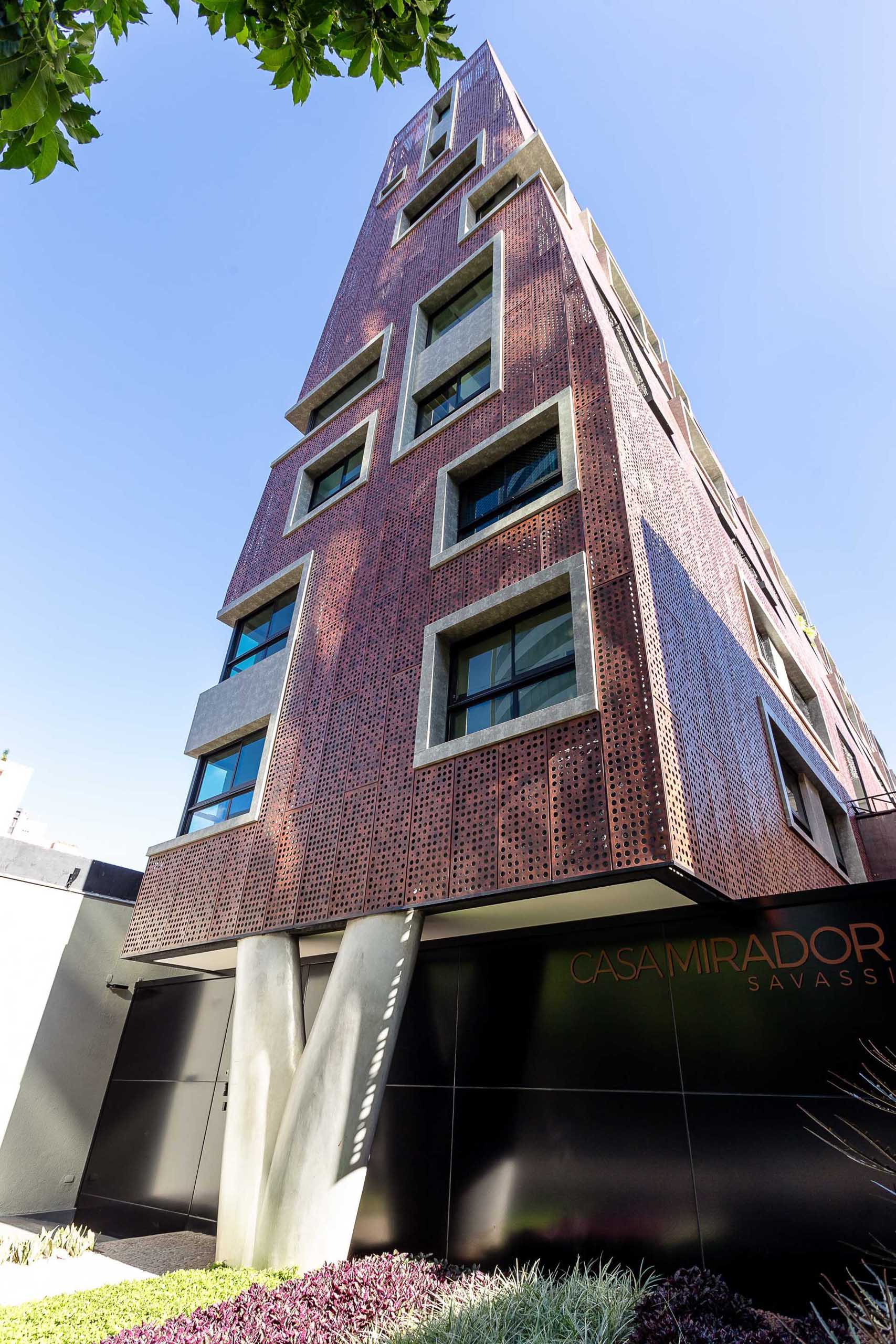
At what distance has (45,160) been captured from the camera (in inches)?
117

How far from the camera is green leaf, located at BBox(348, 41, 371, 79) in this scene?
340cm

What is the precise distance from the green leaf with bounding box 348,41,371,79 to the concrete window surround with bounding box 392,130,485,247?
17176 mm

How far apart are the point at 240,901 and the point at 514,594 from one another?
643 cm

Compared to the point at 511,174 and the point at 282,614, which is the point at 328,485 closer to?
the point at 282,614

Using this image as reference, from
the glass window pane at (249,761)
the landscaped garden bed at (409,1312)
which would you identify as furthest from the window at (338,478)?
the landscaped garden bed at (409,1312)

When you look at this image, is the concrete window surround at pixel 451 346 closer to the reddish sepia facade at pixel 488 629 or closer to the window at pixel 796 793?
the reddish sepia facade at pixel 488 629

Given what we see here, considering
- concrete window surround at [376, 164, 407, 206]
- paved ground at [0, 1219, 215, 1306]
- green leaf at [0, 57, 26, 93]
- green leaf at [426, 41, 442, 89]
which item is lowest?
paved ground at [0, 1219, 215, 1306]

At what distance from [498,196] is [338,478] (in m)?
8.38

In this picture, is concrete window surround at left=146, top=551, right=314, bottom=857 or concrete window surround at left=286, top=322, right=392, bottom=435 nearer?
concrete window surround at left=146, top=551, right=314, bottom=857

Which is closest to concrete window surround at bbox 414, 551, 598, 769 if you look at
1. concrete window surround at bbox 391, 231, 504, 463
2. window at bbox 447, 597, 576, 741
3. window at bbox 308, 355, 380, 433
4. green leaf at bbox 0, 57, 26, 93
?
window at bbox 447, 597, 576, 741

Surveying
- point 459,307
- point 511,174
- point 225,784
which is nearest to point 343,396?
point 459,307

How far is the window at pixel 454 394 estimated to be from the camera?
1322 cm

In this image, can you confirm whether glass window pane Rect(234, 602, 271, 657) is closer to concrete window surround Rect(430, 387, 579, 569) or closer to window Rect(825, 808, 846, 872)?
concrete window surround Rect(430, 387, 579, 569)

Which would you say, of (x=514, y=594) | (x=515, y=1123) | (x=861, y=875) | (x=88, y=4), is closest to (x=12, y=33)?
(x=88, y=4)
